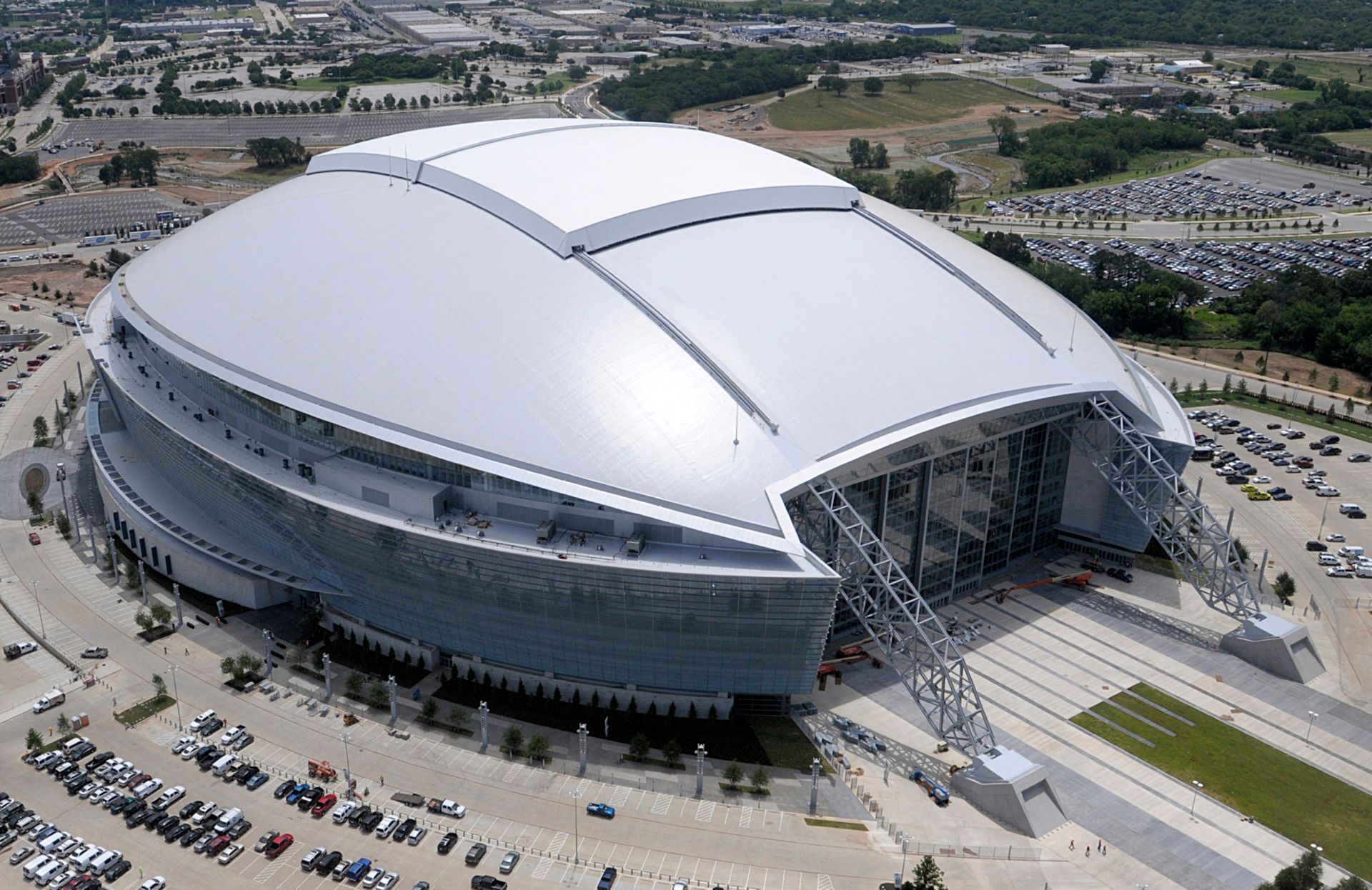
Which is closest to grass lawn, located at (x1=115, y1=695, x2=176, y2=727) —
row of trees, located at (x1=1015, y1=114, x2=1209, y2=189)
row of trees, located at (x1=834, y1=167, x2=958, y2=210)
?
row of trees, located at (x1=834, y1=167, x2=958, y2=210)

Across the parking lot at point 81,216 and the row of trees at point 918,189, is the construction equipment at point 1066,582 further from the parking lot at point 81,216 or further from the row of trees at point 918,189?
the parking lot at point 81,216

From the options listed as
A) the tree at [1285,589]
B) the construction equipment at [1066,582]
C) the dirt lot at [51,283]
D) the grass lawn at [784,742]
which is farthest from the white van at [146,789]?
the dirt lot at [51,283]

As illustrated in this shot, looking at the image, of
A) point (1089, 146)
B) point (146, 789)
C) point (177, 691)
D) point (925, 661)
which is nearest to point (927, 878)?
point (925, 661)

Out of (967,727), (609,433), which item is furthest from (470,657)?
(967,727)

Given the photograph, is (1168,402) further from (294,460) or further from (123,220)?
(123,220)

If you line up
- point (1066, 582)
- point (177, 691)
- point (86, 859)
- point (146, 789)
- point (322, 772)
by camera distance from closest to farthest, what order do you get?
point (86, 859) < point (146, 789) < point (322, 772) < point (177, 691) < point (1066, 582)

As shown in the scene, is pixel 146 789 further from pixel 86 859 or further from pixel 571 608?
pixel 571 608

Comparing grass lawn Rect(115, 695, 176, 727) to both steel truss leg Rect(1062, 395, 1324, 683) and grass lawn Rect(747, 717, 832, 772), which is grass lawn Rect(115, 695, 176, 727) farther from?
steel truss leg Rect(1062, 395, 1324, 683)
